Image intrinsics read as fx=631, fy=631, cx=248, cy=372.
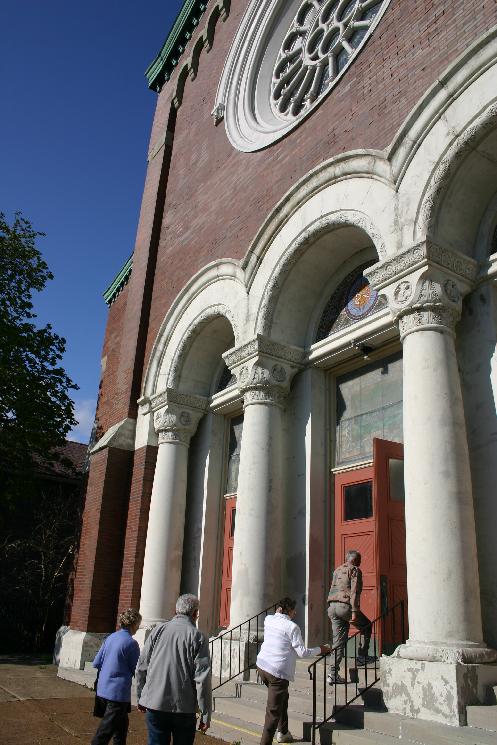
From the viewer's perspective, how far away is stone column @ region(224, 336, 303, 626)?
339 inches

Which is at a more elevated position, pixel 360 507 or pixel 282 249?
pixel 282 249

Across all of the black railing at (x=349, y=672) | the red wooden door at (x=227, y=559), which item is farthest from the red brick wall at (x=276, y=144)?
the black railing at (x=349, y=672)

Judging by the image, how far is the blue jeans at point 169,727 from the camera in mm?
3920

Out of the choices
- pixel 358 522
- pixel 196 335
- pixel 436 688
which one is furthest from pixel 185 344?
pixel 436 688

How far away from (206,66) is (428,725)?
15.2m

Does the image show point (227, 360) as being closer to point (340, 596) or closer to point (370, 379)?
point (370, 379)

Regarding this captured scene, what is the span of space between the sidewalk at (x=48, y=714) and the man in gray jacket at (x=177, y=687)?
2307 millimetres

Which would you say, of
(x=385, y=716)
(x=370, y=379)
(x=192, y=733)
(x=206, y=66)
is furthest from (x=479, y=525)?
(x=206, y=66)

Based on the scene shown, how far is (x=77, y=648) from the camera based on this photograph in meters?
11.4

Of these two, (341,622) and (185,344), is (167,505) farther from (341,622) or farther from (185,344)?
(341,622)

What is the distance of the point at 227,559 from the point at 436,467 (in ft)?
19.1

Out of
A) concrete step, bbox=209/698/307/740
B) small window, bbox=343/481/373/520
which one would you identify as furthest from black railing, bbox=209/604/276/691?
small window, bbox=343/481/373/520

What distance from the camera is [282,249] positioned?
32.4ft

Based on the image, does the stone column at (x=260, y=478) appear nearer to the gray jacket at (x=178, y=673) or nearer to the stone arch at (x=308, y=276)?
the stone arch at (x=308, y=276)
